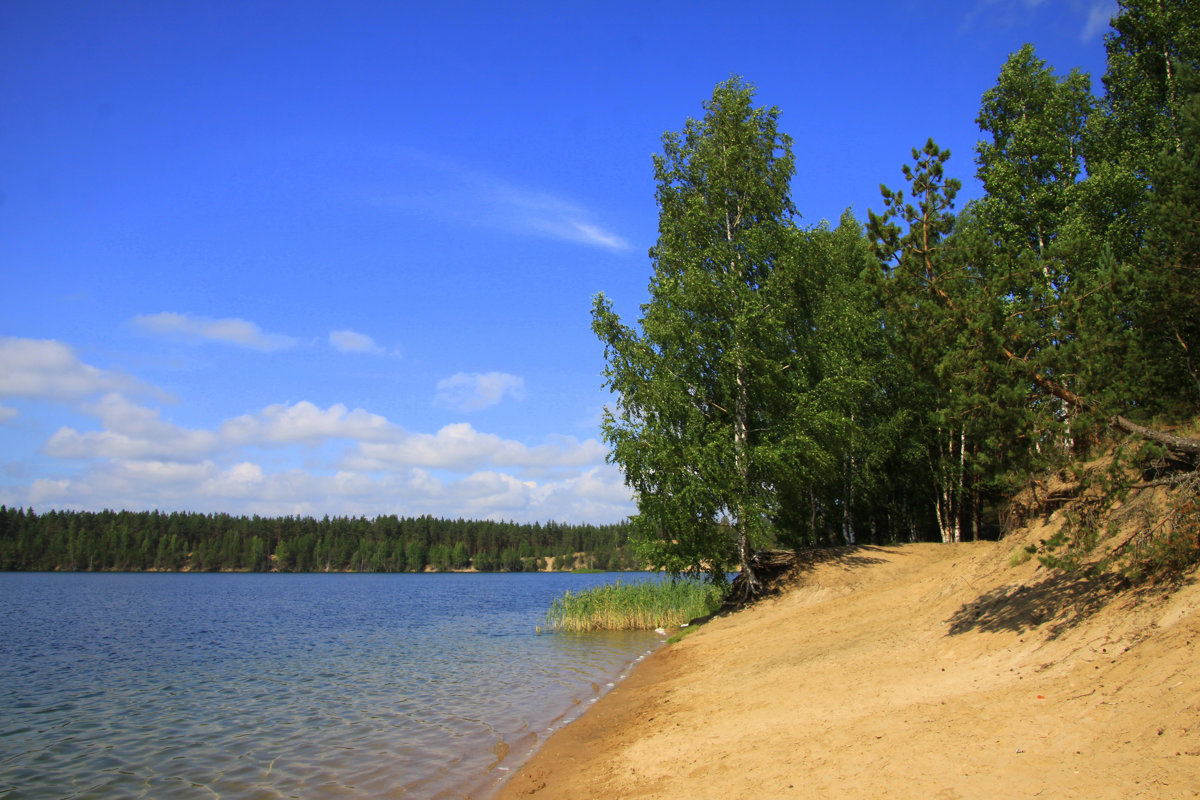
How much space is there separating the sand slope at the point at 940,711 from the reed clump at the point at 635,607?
41.8 ft

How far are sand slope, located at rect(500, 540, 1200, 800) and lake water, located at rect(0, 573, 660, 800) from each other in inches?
87.4

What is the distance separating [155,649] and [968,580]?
31228 millimetres

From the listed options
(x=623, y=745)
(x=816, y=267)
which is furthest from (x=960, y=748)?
(x=816, y=267)

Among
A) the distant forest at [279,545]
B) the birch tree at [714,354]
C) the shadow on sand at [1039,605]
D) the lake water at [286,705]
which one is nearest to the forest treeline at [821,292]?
the birch tree at [714,354]

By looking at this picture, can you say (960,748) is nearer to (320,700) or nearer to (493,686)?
(493,686)

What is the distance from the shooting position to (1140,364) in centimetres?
1127

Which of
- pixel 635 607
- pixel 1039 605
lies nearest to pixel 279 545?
pixel 635 607

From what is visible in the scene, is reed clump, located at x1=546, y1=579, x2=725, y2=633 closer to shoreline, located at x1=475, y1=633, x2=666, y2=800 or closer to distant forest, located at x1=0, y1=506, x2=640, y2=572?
shoreline, located at x1=475, y1=633, x2=666, y2=800

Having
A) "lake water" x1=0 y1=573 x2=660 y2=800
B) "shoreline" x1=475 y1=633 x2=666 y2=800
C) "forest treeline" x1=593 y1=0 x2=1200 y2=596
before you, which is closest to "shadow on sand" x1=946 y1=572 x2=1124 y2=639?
"forest treeline" x1=593 y1=0 x2=1200 y2=596

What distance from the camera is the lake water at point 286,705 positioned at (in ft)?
39.9

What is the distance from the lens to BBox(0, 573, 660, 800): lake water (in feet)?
39.9

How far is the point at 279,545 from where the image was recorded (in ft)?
530

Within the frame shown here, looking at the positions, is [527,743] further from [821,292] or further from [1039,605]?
[821,292]

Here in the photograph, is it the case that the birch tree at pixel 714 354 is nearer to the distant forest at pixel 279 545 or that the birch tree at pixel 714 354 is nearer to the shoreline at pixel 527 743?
the shoreline at pixel 527 743
